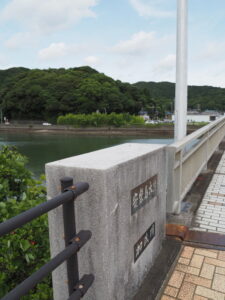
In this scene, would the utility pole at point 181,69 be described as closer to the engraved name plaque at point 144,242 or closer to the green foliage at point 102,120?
the engraved name plaque at point 144,242

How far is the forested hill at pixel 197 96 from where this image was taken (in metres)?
94.1

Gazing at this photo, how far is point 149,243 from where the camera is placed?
2.11 metres

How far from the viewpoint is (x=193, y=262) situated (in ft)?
7.39

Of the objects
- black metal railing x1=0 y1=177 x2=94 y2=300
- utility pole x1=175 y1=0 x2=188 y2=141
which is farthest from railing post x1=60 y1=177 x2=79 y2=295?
utility pole x1=175 y1=0 x2=188 y2=141

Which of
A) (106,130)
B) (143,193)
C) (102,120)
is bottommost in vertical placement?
(106,130)

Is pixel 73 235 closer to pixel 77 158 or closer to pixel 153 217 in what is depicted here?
pixel 77 158

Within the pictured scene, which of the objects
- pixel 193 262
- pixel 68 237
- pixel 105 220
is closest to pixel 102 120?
pixel 193 262

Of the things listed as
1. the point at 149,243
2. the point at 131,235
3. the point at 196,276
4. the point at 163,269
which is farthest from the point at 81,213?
the point at 196,276

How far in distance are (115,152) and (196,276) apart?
1185mm

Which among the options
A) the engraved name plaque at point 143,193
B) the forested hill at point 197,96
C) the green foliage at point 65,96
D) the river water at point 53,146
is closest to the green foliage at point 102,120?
the river water at point 53,146

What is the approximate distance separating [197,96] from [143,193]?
11352cm

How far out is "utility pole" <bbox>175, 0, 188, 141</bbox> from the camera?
3.96 metres

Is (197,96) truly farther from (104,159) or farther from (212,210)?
(104,159)

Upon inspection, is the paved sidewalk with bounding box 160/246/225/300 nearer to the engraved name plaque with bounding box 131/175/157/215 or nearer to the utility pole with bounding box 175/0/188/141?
the engraved name plaque with bounding box 131/175/157/215
